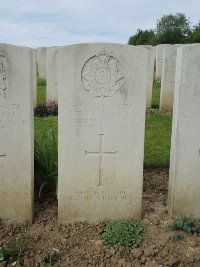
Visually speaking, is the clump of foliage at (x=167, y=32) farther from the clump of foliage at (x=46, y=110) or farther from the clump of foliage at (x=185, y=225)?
the clump of foliage at (x=185, y=225)

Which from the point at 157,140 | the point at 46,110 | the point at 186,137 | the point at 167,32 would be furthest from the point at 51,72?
the point at 167,32

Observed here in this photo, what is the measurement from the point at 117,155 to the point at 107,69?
913mm

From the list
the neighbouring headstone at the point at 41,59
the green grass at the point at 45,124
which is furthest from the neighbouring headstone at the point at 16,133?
the neighbouring headstone at the point at 41,59

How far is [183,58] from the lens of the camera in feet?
12.8

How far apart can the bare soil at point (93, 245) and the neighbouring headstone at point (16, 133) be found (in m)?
0.24

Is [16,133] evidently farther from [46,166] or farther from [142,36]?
[142,36]

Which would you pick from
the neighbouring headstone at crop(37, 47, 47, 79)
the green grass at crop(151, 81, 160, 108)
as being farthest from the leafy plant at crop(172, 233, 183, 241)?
the neighbouring headstone at crop(37, 47, 47, 79)

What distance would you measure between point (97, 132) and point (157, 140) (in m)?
3.30

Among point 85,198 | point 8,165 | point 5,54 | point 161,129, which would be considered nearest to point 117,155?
point 85,198

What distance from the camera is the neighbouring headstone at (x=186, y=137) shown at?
12.9ft

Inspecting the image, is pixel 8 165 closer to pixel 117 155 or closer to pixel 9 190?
pixel 9 190

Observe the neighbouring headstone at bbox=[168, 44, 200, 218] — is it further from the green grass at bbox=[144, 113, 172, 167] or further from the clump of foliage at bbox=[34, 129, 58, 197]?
the green grass at bbox=[144, 113, 172, 167]

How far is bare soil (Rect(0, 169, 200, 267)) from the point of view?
361cm

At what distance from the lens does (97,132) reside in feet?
13.2
